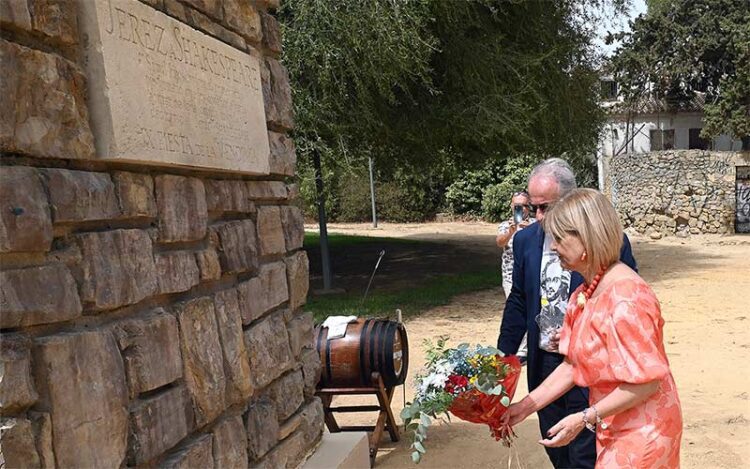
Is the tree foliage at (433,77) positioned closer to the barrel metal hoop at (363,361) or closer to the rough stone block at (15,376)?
the barrel metal hoop at (363,361)

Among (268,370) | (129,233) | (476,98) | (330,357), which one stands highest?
(476,98)

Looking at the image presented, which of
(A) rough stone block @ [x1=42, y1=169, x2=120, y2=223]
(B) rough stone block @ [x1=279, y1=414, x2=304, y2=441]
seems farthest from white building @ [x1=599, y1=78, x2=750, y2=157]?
(A) rough stone block @ [x1=42, y1=169, x2=120, y2=223]

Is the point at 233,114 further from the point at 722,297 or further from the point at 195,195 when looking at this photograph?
the point at 722,297

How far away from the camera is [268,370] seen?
10.3ft

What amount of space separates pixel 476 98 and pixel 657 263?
7982mm

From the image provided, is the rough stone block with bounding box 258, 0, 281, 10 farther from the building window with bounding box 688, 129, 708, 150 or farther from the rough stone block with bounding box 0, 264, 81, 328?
the building window with bounding box 688, 129, 708, 150

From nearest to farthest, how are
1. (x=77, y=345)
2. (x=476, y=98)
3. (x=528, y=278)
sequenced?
1. (x=77, y=345)
2. (x=528, y=278)
3. (x=476, y=98)

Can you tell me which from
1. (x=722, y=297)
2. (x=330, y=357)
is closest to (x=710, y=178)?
(x=722, y=297)

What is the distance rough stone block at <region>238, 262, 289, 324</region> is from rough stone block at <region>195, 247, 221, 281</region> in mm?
214

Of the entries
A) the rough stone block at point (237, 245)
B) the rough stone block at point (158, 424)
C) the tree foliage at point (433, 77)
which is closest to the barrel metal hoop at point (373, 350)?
the rough stone block at point (237, 245)

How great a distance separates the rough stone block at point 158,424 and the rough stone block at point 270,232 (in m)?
0.94

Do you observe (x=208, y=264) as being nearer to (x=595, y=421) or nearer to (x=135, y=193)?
(x=135, y=193)

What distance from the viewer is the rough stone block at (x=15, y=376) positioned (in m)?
1.69

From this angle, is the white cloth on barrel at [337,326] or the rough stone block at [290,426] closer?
the rough stone block at [290,426]
